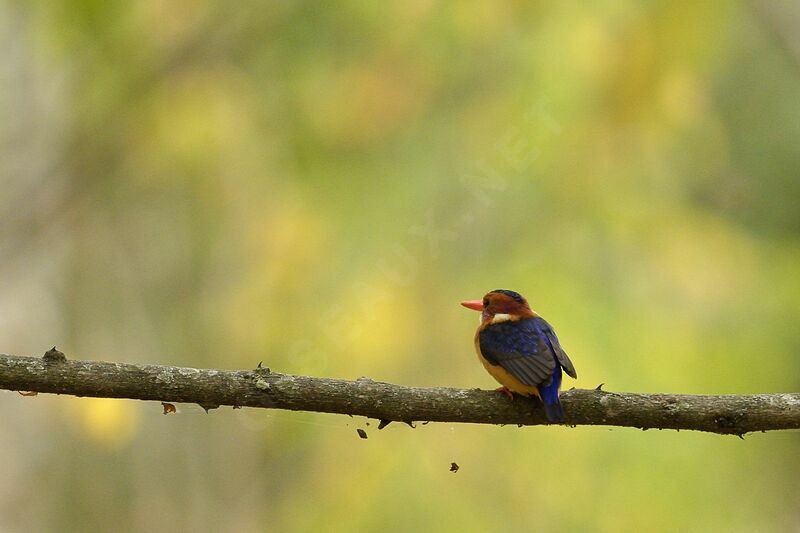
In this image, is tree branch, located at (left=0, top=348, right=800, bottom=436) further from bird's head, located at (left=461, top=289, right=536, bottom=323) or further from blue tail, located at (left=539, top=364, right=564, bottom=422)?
bird's head, located at (left=461, top=289, right=536, bottom=323)

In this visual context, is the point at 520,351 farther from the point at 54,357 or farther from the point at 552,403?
the point at 54,357

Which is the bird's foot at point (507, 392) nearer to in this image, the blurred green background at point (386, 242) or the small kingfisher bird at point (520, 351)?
the small kingfisher bird at point (520, 351)

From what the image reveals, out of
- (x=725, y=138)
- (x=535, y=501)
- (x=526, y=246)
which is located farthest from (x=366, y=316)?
(x=725, y=138)

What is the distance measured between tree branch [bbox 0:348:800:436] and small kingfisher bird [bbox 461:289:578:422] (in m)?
0.10

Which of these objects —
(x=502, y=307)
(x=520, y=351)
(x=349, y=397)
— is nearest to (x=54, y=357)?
(x=349, y=397)

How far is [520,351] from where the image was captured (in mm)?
3086

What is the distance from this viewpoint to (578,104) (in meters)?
6.59

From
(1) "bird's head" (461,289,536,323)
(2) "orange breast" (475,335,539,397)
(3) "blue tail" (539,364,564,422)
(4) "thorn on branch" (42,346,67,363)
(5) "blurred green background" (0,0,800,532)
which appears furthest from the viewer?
(5) "blurred green background" (0,0,800,532)

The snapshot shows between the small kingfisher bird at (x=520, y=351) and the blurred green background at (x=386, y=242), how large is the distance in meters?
2.08

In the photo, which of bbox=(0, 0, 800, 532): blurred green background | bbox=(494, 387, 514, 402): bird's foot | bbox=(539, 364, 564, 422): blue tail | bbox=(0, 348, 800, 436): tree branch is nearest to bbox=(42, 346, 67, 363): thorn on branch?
bbox=(0, 348, 800, 436): tree branch

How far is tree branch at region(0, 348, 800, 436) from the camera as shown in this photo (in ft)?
8.25

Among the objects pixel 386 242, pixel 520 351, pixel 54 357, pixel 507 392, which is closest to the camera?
pixel 54 357

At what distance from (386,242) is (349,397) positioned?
148 inches

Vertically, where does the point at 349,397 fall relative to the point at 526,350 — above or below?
below
